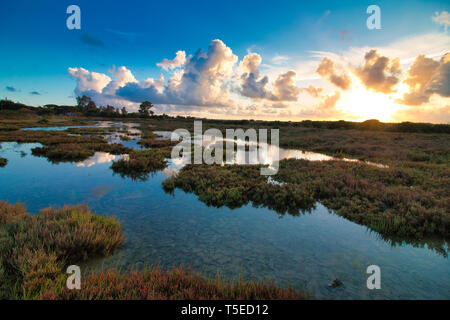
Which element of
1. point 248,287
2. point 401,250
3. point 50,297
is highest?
point 50,297

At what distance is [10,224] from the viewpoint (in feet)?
20.8

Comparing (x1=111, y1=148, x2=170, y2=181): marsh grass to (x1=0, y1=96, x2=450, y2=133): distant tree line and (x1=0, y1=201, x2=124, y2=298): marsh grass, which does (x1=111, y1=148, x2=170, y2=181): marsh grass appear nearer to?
(x1=0, y1=201, x2=124, y2=298): marsh grass

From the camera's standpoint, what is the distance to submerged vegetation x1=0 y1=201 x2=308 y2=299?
396 centimetres

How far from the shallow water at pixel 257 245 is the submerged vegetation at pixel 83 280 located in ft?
2.31

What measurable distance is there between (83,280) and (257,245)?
16.0ft

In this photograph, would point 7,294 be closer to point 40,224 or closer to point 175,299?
point 40,224

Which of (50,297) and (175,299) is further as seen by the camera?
(175,299)

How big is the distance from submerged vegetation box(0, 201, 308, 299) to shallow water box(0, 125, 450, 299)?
70cm

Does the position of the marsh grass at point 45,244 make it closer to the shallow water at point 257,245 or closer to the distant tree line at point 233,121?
the shallow water at point 257,245

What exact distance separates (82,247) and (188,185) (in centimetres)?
734

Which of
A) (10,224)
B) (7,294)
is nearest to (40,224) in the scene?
(10,224)

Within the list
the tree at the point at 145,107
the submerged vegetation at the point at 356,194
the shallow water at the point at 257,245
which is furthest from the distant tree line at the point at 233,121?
the shallow water at the point at 257,245

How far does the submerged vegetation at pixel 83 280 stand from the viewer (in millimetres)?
3962

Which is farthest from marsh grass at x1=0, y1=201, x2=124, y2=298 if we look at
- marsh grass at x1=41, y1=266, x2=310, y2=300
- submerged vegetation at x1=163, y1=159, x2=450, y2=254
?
submerged vegetation at x1=163, y1=159, x2=450, y2=254
